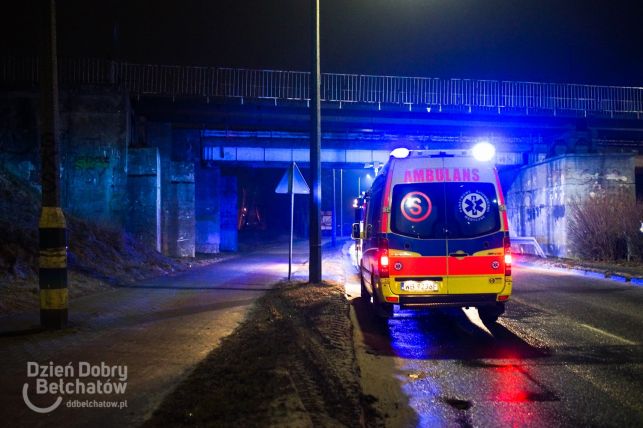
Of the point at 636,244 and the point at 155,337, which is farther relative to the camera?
the point at 636,244

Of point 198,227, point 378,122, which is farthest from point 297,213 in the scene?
point 378,122

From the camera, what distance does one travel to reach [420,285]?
7.45 meters

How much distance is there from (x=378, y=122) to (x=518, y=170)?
8.90 meters

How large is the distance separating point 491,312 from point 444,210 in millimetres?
1853

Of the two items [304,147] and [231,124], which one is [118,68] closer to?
[231,124]

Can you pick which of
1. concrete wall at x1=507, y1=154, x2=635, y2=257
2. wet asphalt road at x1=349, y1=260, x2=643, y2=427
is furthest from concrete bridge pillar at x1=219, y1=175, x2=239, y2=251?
wet asphalt road at x1=349, y1=260, x2=643, y2=427

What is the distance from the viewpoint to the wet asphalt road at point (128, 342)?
4.27 m

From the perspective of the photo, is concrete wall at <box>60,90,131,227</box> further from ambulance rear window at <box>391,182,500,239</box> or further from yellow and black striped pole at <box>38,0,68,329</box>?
ambulance rear window at <box>391,182,500,239</box>

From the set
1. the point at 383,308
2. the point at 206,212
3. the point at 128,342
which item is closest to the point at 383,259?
the point at 383,308

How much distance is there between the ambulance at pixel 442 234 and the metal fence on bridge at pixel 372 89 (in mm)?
14453

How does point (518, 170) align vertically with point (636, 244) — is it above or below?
above

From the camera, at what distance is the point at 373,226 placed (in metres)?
8.59

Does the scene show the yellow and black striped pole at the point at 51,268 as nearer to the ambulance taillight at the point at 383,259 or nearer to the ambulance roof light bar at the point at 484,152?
the ambulance taillight at the point at 383,259

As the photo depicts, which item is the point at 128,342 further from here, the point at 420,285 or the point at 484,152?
the point at 484,152
